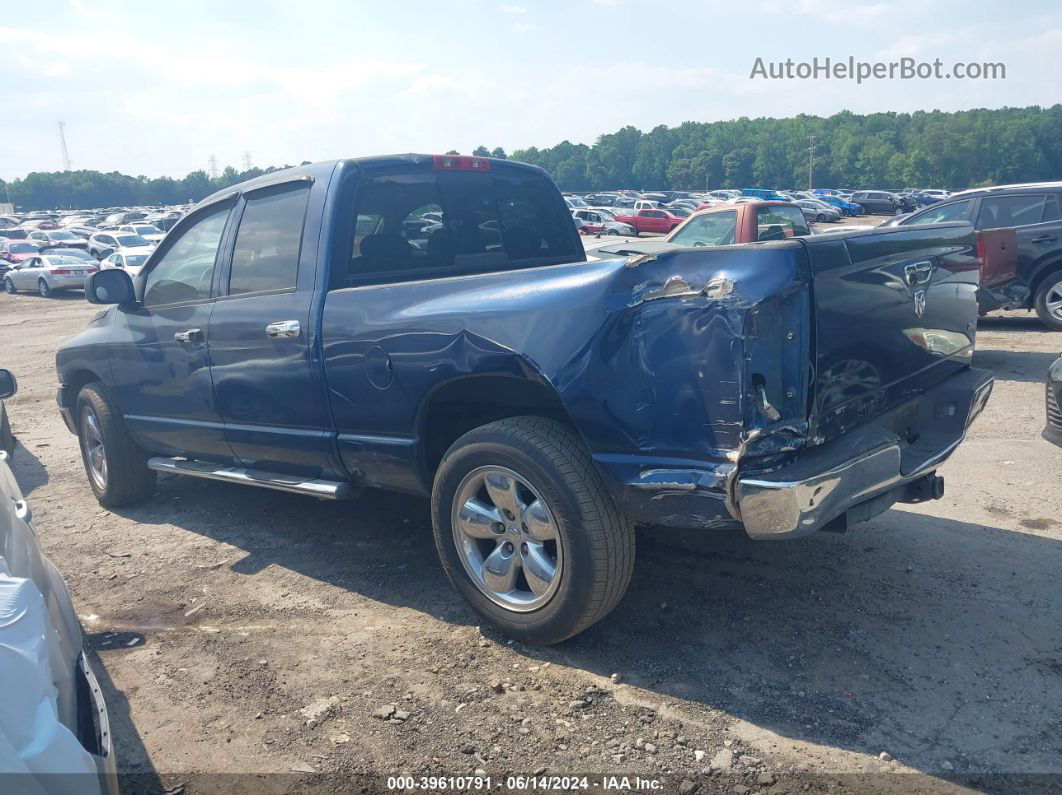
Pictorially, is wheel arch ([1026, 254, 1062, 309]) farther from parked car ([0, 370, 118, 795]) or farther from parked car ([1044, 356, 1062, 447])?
parked car ([0, 370, 118, 795])

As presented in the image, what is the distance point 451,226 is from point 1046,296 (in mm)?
8804

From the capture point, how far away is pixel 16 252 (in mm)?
30984

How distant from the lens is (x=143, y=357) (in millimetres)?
5156

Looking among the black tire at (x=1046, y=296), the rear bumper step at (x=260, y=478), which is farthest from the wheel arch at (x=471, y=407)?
the black tire at (x=1046, y=296)

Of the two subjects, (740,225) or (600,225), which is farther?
(600,225)

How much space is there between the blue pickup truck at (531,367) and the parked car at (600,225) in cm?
3299

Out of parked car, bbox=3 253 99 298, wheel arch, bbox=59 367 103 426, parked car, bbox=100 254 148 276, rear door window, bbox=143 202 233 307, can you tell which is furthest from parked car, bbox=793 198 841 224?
rear door window, bbox=143 202 233 307

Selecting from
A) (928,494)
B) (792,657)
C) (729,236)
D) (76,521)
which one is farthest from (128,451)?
(729,236)

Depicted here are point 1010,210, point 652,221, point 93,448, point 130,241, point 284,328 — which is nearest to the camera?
point 284,328

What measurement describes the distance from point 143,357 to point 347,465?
6.04ft

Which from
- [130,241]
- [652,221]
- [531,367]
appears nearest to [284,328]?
[531,367]

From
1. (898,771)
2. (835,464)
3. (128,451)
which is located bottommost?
(898,771)

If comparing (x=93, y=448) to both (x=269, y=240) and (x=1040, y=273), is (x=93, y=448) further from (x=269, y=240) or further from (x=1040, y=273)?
(x=1040, y=273)

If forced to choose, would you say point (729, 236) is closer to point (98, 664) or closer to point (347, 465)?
point (347, 465)
